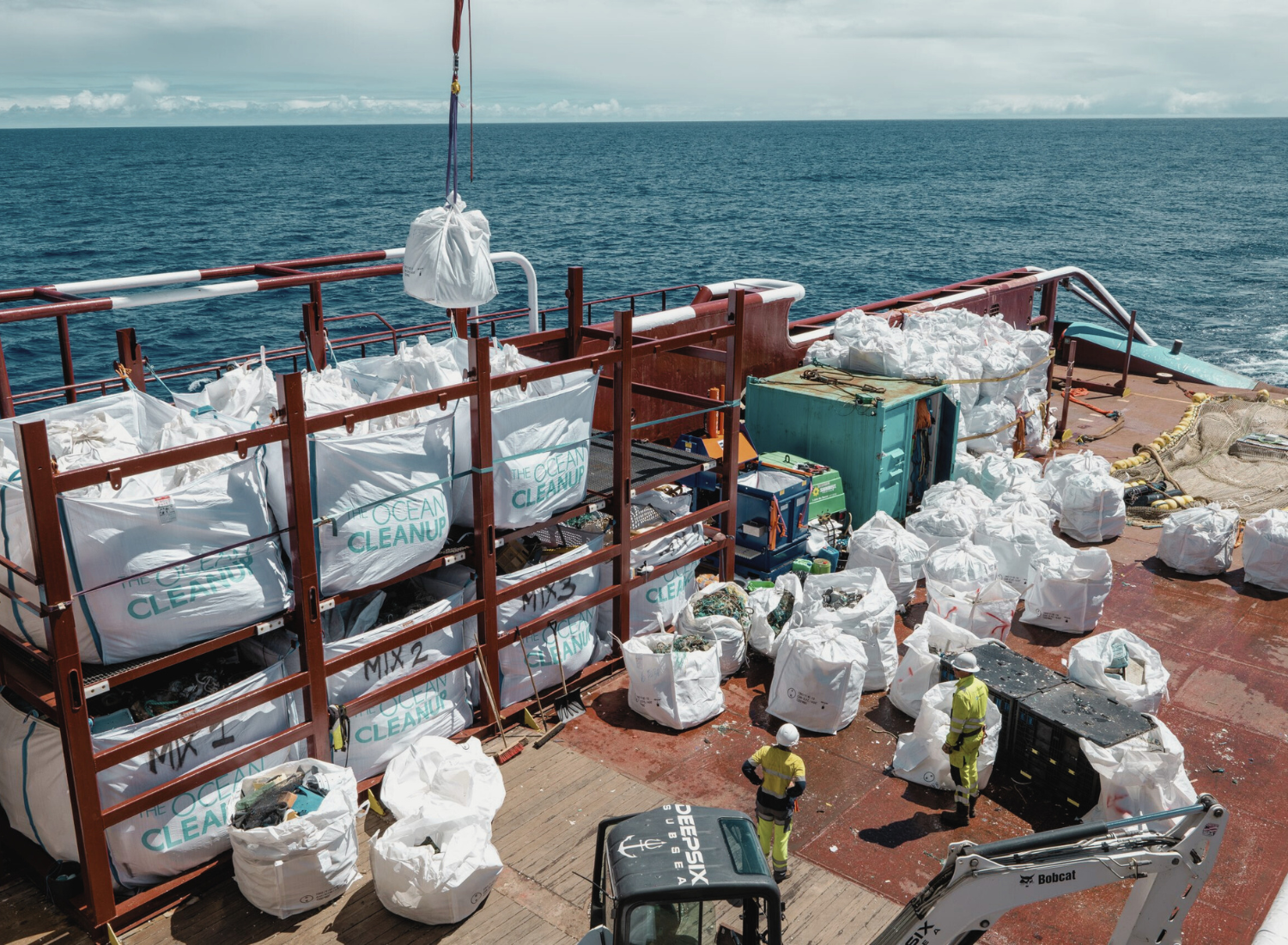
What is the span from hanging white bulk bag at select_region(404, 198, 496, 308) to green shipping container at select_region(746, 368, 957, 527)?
5.56m

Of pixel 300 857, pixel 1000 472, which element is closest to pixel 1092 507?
pixel 1000 472

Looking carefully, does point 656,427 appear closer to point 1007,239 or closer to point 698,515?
point 698,515

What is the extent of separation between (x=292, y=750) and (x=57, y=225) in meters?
67.1

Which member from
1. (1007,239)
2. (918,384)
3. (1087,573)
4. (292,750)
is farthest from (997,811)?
(1007,239)

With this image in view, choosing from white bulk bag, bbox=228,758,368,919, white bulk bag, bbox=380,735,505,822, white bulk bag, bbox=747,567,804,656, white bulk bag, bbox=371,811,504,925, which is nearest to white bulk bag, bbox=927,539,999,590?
white bulk bag, bbox=747,567,804,656

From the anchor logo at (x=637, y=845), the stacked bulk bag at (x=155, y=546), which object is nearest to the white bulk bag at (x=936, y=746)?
the anchor logo at (x=637, y=845)

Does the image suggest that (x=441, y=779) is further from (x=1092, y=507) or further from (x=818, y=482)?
(x=1092, y=507)

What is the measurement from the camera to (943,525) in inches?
505

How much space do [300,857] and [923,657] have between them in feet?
18.9

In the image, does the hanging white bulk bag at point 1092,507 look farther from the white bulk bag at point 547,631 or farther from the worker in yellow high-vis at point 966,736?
the white bulk bag at point 547,631

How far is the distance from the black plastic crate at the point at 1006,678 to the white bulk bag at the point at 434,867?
14.4 ft

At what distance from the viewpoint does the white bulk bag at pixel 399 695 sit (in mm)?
8203

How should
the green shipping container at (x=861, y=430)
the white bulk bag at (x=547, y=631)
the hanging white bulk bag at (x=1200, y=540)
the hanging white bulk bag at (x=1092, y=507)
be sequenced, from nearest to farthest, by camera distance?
the white bulk bag at (x=547, y=631)
the hanging white bulk bag at (x=1200, y=540)
the green shipping container at (x=861, y=430)
the hanging white bulk bag at (x=1092, y=507)

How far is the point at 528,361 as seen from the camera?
32.2 ft
